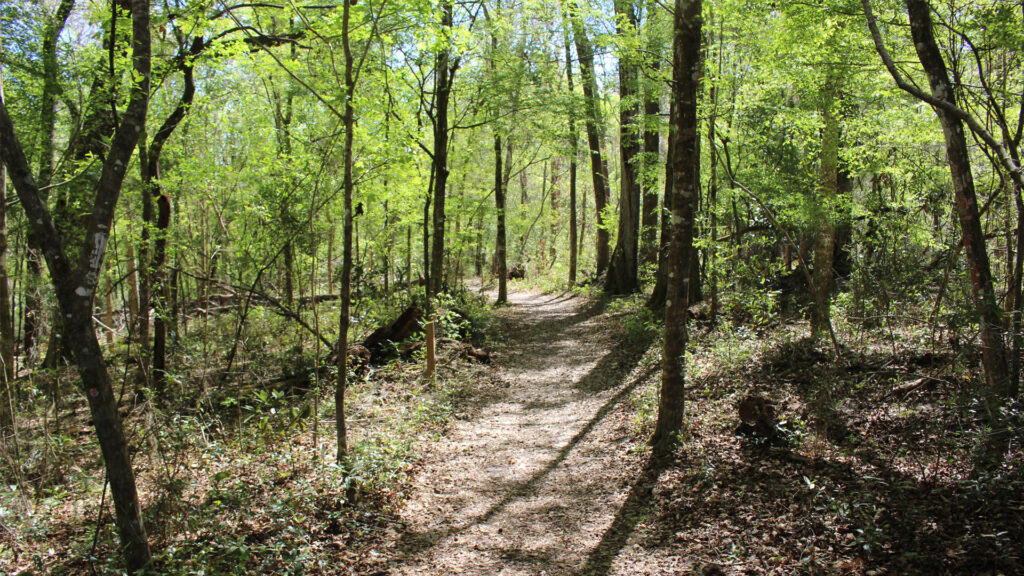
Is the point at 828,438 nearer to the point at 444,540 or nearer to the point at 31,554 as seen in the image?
the point at 444,540

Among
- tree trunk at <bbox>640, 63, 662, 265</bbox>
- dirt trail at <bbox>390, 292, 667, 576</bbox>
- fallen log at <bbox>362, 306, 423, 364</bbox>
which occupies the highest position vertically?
tree trunk at <bbox>640, 63, 662, 265</bbox>

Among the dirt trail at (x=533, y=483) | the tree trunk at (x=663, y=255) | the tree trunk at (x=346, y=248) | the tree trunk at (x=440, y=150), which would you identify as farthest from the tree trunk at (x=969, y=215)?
the tree trunk at (x=440, y=150)

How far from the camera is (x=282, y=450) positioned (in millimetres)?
5910

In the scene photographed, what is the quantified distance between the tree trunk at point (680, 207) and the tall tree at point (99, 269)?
490cm

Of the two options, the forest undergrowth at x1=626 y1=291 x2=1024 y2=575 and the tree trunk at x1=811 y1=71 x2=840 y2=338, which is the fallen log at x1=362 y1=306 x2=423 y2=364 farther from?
the tree trunk at x1=811 y1=71 x2=840 y2=338

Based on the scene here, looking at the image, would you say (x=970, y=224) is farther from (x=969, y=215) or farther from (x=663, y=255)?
(x=663, y=255)

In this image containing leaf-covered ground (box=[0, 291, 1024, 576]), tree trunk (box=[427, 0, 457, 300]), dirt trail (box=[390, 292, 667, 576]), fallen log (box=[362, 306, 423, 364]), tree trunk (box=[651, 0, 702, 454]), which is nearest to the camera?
leaf-covered ground (box=[0, 291, 1024, 576])

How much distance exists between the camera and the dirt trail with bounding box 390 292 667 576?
15.1 feet

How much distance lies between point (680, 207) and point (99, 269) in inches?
208

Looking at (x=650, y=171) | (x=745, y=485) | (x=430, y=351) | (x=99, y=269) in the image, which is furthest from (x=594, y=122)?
(x=99, y=269)

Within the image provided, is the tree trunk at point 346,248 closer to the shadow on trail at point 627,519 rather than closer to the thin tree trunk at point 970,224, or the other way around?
the shadow on trail at point 627,519

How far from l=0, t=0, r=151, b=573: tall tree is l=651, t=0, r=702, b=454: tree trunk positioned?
4.90 meters

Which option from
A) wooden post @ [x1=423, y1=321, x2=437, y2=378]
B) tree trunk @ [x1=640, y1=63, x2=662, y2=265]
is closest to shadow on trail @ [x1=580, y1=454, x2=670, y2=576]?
wooden post @ [x1=423, y1=321, x2=437, y2=378]

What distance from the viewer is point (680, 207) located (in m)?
5.81
